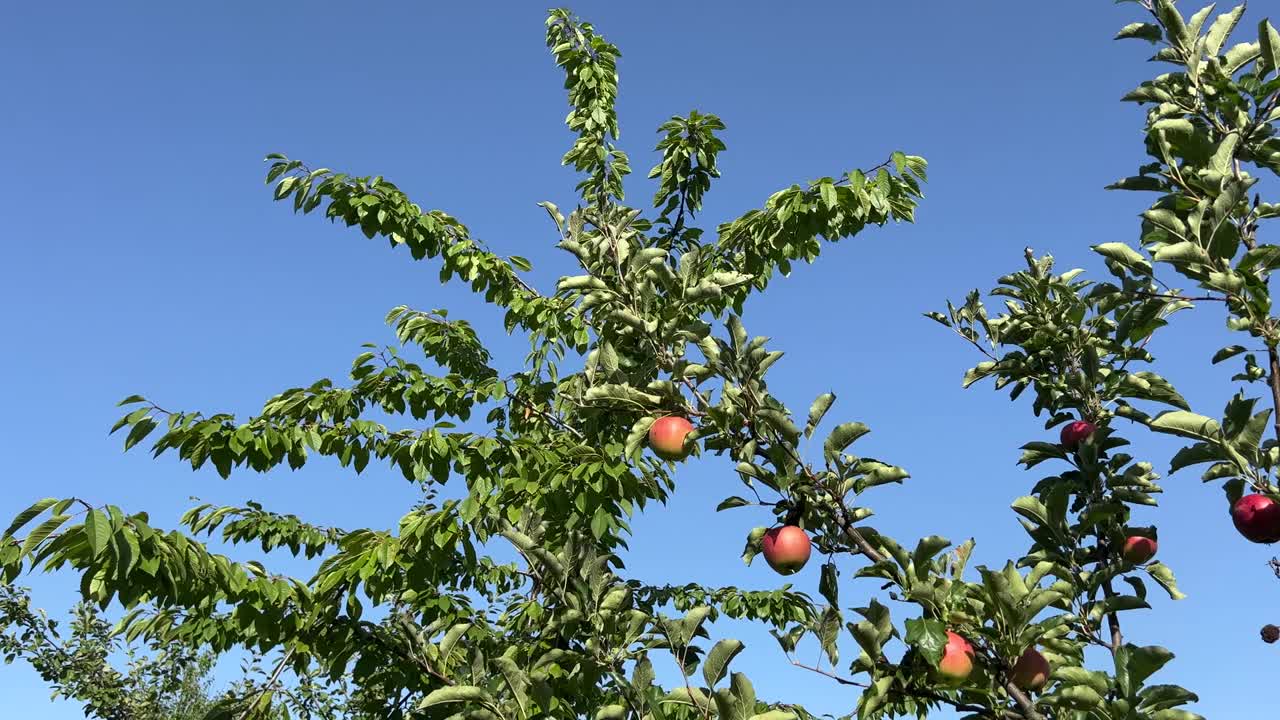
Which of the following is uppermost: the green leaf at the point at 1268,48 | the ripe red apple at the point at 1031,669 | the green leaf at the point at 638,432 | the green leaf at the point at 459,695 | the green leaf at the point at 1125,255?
the green leaf at the point at 1268,48

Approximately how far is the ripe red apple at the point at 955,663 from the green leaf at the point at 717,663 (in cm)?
63

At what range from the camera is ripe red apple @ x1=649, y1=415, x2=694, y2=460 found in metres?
3.19

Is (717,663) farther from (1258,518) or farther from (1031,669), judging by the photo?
(1258,518)

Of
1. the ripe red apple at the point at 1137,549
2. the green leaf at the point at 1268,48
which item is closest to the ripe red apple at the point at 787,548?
the ripe red apple at the point at 1137,549

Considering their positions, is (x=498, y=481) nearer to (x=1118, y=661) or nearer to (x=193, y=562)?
(x=193, y=562)

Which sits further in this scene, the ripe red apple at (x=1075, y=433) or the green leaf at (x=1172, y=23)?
the ripe red apple at (x=1075, y=433)

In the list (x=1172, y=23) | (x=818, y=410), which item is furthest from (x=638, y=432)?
(x=1172, y=23)

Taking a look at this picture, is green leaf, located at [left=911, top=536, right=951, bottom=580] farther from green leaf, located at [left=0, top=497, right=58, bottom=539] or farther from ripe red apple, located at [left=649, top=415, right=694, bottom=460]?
green leaf, located at [left=0, top=497, right=58, bottom=539]

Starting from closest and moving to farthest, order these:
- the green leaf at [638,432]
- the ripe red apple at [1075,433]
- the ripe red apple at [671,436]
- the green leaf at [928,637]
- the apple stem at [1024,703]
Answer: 1. the green leaf at [928,637]
2. the apple stem at [1024,703]
3. the ripe red apple at [671,436]
4. the green leaf at [638,432]
5. the ripe red apple at [1075,433]

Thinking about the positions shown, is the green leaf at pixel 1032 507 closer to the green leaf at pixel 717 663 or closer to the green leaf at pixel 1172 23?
the green leaf at pixel 717 663

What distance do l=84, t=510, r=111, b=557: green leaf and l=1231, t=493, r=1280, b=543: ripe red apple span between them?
4102mm

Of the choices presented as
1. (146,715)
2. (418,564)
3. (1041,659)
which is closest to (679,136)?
(418,564)

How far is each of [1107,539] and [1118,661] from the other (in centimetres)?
106

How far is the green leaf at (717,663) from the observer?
2.66m
